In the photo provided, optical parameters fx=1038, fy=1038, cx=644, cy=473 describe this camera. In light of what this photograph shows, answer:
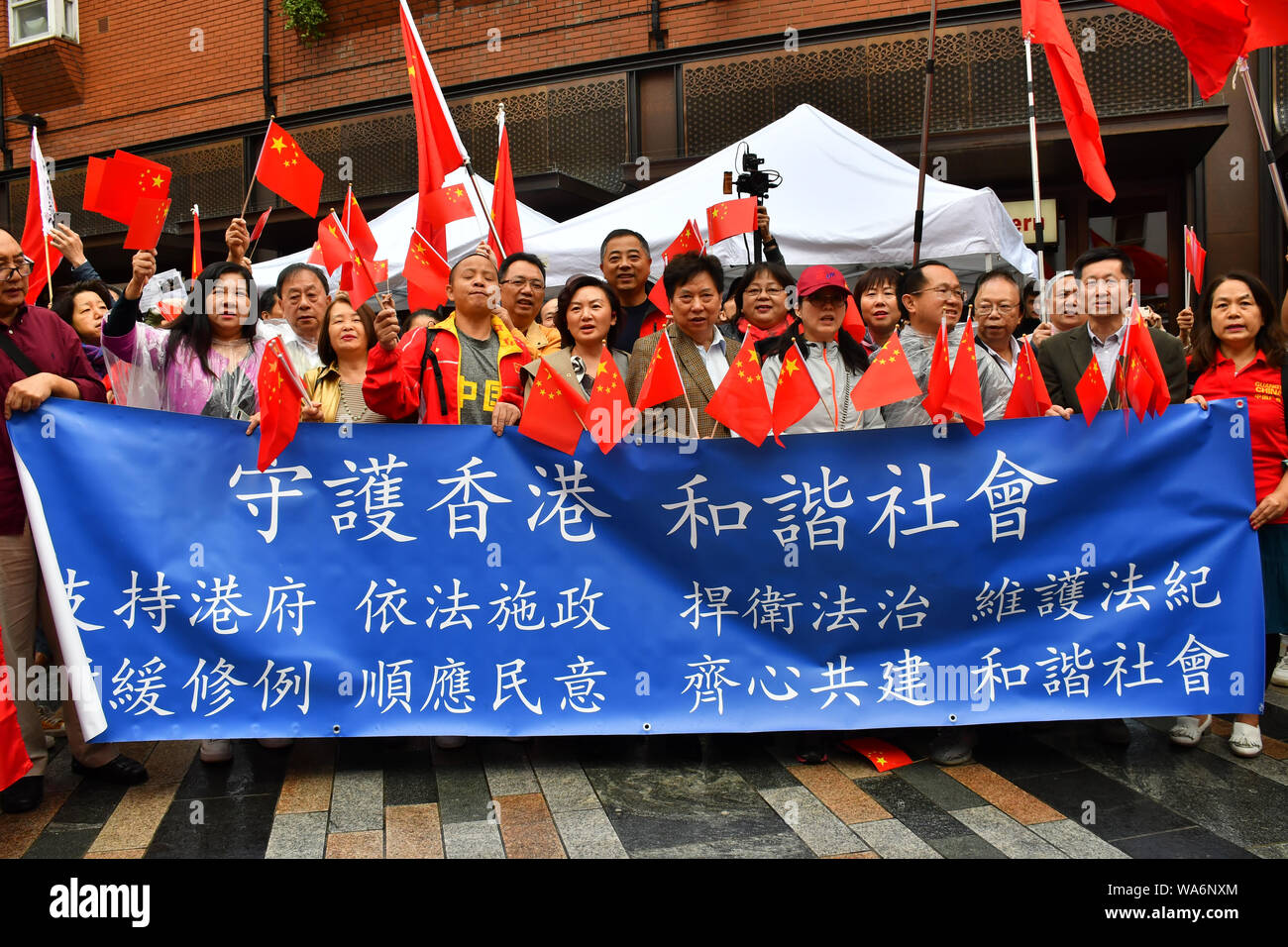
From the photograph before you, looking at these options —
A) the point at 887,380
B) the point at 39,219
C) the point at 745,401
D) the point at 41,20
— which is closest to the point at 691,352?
the point at 745,401

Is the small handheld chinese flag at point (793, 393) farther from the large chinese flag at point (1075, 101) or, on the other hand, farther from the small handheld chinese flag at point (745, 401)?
the large chinese flag at point (1075, 101)

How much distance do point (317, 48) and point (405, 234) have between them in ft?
18.5

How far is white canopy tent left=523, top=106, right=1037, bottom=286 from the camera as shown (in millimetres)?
6594

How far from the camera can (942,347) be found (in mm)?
3584

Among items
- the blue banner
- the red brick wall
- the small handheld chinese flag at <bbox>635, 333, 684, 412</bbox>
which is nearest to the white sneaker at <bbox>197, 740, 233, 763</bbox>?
the blue banner

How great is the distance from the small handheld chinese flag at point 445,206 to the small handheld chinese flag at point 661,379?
1.23 m

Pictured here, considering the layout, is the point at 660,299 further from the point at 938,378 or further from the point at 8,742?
the point at 8,742

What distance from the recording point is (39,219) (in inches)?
209

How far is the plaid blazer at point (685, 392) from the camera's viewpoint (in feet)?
12.6

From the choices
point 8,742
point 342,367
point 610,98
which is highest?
point 610,98

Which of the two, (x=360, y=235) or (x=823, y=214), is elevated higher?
(x=823, y=214)

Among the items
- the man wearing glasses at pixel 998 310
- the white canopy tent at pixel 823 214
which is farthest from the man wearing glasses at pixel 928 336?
the white canopy tent at pixel 823 214

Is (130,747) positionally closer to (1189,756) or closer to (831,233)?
(1189,756)
